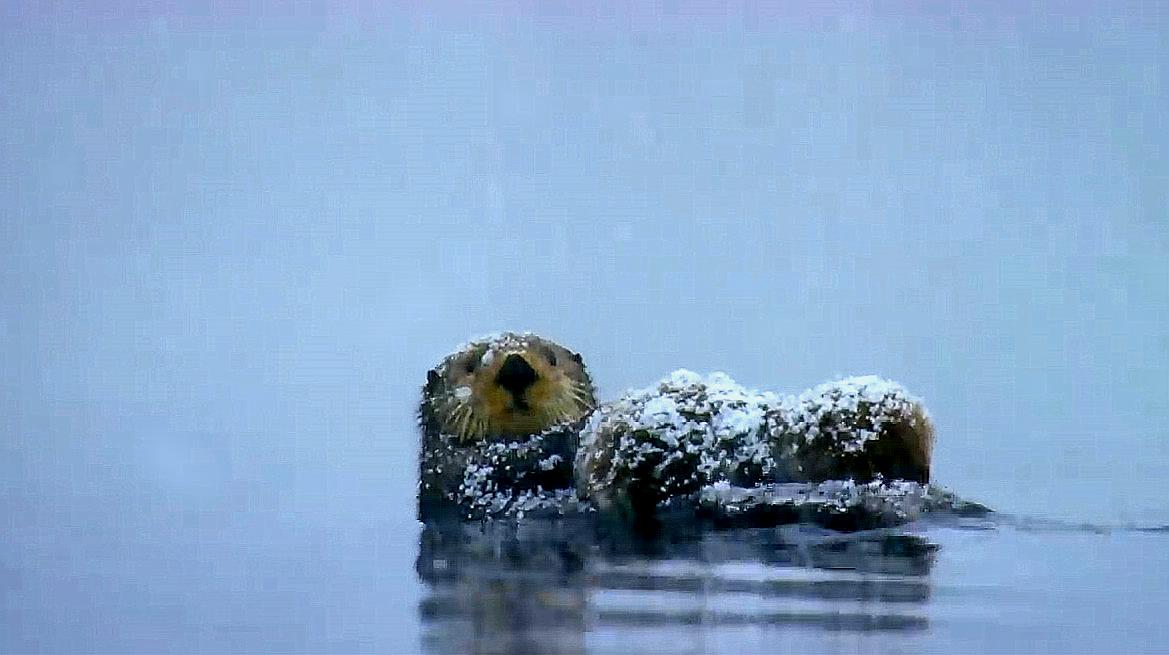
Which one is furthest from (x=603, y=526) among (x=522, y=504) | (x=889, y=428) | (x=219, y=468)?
(x=219, y=468)

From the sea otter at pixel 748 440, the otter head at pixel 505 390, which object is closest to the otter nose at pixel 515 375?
the otter head at pixel 505 390

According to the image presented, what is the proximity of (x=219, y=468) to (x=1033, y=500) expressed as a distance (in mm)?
1117

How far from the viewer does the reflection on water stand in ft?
4.61

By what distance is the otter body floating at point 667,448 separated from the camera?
1.72m

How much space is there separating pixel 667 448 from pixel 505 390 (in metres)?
0.28

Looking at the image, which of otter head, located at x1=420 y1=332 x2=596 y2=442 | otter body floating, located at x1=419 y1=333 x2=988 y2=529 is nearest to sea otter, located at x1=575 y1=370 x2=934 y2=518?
otter body floating, located at x1=419 y1=333 x2=988 y2=529

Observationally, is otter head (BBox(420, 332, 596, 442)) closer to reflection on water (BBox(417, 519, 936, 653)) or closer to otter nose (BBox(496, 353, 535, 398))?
otter nose (BBox(496, 353, 535, 398))

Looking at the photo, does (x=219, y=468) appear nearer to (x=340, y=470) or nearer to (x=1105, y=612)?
(x=340, y=470)

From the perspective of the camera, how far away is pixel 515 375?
185 cm

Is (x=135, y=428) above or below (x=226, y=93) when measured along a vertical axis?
below

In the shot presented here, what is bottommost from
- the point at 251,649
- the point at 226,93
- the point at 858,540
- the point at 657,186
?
the point at 251,649

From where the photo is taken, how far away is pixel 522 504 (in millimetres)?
1845

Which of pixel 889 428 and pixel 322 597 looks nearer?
pixel 322 597

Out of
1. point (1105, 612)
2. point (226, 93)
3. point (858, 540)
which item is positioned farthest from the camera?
point (226, 93)
